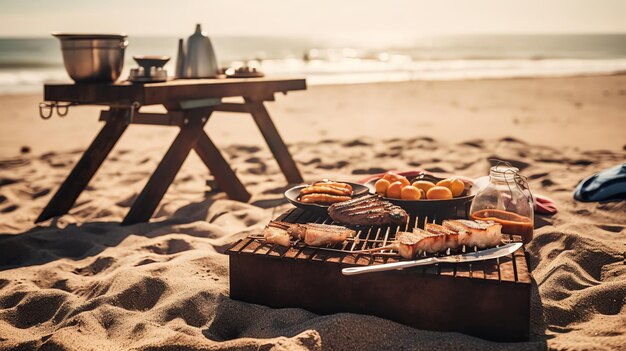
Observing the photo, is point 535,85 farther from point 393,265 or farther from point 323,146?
point 393,265

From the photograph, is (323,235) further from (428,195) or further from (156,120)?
(156,120)

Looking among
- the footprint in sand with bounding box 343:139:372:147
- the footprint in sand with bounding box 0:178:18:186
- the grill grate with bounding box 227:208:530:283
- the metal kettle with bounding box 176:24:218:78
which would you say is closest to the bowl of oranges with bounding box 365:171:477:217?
the grill grate with bounding box 227:208:530:283

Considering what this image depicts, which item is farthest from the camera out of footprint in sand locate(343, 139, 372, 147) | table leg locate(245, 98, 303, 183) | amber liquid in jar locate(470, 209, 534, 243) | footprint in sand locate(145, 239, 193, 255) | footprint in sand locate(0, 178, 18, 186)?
footprint in sand locate(343, 139, 372, 147)

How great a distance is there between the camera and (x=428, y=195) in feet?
10.9

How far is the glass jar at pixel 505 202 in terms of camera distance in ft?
10.2

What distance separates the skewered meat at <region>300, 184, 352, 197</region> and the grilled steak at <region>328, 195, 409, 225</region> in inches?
12.2

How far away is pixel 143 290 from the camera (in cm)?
297

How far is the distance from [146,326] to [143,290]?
0.40 m

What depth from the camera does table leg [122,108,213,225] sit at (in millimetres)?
4312

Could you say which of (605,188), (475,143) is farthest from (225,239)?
(475,143)

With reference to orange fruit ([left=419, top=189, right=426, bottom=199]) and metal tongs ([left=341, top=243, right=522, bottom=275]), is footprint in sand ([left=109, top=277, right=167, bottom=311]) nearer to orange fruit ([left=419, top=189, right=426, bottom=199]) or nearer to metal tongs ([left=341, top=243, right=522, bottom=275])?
metal tongs ([left=341, top=243, right=522, bottom=275])

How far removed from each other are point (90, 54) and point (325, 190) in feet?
6.19

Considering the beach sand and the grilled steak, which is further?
the grilled steak

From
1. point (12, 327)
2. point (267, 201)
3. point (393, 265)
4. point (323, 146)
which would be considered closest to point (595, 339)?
point (393, 265)
